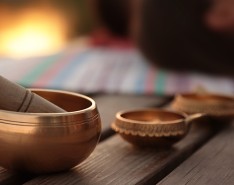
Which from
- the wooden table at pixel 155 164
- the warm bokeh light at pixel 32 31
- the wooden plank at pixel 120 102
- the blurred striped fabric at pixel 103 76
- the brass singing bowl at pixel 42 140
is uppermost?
the brass singing bowl at pixel 42 140

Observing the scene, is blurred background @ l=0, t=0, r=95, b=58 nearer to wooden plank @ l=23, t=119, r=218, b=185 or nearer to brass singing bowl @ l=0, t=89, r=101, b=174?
wooden plank @ l=23, t=119, r=218, b=185

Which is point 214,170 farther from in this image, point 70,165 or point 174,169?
point 70,165

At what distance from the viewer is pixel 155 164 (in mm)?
722

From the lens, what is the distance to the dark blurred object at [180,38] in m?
1.87

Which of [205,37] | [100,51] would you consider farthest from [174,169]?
[100,51]

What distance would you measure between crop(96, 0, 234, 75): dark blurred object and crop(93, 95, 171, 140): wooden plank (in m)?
0.56

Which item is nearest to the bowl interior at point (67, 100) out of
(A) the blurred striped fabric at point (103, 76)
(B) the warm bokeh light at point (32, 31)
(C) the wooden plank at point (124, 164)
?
(C) the wooden plank at point (124, 164)

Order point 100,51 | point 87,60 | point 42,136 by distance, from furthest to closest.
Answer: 1. point 100,51
2. point 87,60
3. point 42,136

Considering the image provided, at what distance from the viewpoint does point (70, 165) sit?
660 millimetres

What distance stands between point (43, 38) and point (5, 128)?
317 cm

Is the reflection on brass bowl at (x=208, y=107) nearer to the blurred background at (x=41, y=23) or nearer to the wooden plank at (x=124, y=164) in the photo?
the wooden plank at (x=124, y=164)

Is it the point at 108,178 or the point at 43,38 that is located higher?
the point at 108,178

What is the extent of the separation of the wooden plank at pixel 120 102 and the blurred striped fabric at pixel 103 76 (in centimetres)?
8

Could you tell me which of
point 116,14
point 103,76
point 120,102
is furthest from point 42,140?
point 116,14
